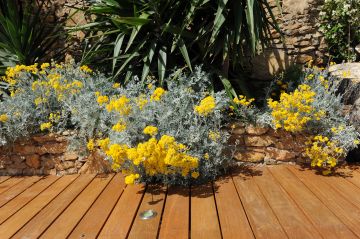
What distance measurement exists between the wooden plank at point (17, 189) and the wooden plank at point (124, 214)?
0.92 meters

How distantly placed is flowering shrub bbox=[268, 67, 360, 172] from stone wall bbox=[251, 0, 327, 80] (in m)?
1.11

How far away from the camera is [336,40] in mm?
4289

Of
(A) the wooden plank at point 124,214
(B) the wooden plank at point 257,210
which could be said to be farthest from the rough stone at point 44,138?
(B) the wooden plank at point 257,210

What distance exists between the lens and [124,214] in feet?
7.22

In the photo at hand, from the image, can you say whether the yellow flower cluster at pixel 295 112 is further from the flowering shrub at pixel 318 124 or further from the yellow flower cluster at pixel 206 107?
the yellow flower cluster at pixel 206 107

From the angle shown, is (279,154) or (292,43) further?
(292,43)

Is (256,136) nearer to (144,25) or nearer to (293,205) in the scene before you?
(293,205)

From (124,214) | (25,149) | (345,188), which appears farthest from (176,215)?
(25,149)

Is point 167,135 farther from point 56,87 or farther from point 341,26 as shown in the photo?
point 341,26

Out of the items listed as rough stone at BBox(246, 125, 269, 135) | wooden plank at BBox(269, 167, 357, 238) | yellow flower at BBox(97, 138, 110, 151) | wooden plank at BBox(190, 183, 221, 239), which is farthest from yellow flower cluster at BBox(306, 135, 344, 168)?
yellow flower at BBox(97, 138, 110, 151)

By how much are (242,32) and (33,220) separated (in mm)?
2422

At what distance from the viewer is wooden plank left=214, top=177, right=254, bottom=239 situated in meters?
1.91

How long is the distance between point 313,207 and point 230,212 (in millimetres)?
556

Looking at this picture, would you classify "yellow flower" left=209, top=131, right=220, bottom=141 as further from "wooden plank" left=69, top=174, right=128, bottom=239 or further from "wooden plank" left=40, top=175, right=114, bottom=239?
"wooden plank" left=40, top=175, right=114, bottom=239
